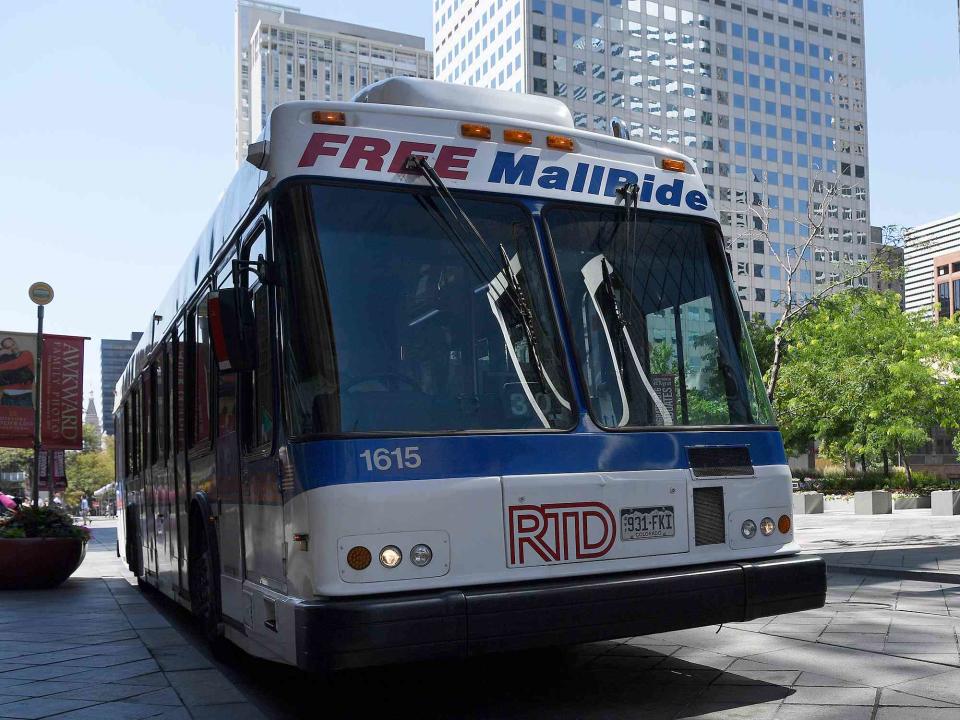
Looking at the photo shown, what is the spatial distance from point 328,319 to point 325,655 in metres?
1.52

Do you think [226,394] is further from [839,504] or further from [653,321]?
[839,504]

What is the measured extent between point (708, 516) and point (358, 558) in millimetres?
1968

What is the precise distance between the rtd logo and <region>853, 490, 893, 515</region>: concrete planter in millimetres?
25110

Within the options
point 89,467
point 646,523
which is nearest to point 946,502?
point 646,523

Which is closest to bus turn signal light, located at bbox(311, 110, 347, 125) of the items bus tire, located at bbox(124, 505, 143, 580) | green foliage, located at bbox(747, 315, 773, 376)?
bus tire, located at bbox(124, 505, 143, 580)

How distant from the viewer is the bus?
5.07m

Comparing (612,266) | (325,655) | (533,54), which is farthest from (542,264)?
(533,54)

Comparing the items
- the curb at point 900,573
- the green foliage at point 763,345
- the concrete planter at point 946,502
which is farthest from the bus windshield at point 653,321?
the green foliage at point 763,345

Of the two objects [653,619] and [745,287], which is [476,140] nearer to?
[653,619]

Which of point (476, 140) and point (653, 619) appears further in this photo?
point (476, 140)

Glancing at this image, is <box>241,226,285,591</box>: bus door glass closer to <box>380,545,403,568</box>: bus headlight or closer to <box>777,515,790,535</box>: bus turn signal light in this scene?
<box>380,545,403,568</box>: bus headlight

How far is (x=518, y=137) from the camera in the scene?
607 centimetres

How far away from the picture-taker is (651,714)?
5.60 m

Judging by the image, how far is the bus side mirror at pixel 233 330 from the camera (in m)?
5.42
